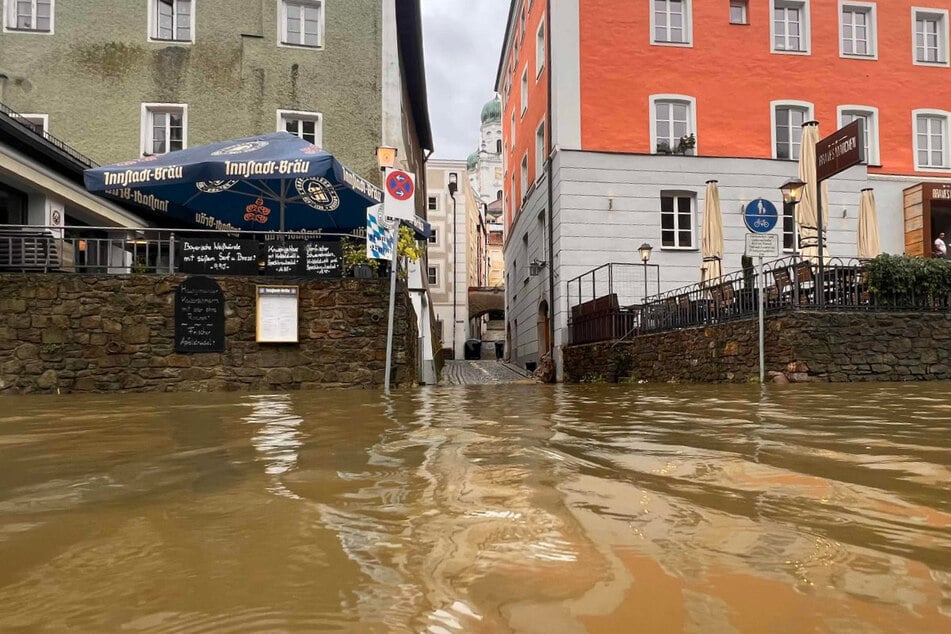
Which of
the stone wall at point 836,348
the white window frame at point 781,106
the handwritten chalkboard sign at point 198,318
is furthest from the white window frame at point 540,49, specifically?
the handwritten chalkboard sign at point 198,318

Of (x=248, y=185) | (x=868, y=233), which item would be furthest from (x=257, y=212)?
(x=868, y=233)

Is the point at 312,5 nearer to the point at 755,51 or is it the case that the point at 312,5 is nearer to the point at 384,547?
the point at 755,51

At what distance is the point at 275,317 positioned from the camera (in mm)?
10117

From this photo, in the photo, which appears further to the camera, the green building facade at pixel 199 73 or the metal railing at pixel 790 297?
the green building facade at pixel 199 73

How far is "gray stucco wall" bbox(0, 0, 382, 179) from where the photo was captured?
52.8 feet

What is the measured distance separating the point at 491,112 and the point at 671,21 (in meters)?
82.2

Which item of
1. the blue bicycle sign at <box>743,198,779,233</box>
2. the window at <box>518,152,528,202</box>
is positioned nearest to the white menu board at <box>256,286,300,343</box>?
the blue bicycle sign at <box>743,198,779,233</box>

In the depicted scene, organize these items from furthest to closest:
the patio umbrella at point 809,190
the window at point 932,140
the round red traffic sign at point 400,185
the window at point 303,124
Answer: the window at point 932,140 < the window at point 303,124 < the patio umbrella at point 809,190 < the round red traffic sign at point 400,185

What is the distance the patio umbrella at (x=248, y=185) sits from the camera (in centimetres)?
1007

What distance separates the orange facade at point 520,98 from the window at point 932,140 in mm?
10267

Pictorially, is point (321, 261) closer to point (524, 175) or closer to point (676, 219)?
point (676, 219)

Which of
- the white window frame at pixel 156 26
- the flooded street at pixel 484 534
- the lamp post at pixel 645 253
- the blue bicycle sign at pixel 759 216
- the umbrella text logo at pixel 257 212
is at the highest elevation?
the white window frame at pixel 156 26

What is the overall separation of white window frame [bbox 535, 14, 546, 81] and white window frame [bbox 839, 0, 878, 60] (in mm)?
7977

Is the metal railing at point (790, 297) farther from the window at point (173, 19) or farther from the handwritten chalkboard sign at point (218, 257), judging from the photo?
the window at point (173, 19)
